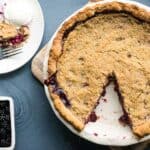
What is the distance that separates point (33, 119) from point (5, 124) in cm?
11

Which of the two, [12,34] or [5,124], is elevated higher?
[12,34]

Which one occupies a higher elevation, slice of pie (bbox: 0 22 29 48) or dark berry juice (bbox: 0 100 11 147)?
slice of pie (bbox: 0 22 29 48)

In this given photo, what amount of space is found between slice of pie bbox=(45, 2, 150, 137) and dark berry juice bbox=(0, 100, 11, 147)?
4.6 inches

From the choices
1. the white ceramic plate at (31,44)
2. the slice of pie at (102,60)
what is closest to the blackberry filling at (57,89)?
the slice of pie at (102,60)

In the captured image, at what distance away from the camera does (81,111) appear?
180 centimetres

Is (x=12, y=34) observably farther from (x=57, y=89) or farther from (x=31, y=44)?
Answer: (x=57, y=89)

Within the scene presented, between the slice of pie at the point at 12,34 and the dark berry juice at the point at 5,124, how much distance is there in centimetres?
17

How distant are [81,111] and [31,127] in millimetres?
154

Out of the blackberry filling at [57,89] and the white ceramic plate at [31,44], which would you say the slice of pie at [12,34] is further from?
the blackberry filling at [57,89]

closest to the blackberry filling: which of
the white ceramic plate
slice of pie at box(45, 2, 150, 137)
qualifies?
slice of pie at box(45, 2, 150, 137)

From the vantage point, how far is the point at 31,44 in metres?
1.89

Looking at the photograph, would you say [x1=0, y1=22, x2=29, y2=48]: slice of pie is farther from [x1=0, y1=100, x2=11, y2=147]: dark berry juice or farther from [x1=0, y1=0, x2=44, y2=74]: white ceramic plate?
[x1=0, y1=100, x2=11, y2=147]: dark berry juice

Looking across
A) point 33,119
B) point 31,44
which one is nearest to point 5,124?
point 33,119

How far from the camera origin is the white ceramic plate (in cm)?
188
